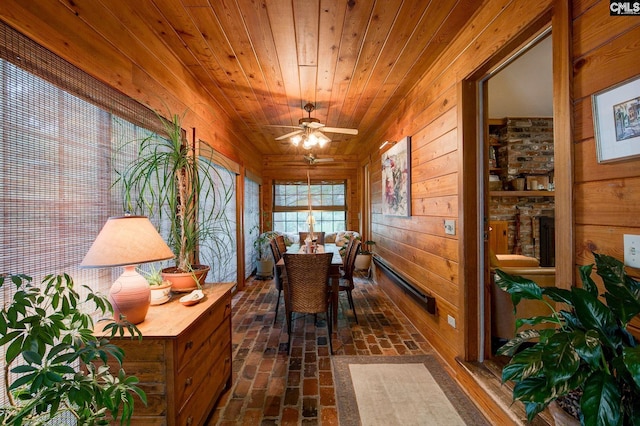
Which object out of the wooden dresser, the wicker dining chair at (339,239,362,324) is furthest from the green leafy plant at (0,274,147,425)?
the wicker dining chair at (339,239,362,324)

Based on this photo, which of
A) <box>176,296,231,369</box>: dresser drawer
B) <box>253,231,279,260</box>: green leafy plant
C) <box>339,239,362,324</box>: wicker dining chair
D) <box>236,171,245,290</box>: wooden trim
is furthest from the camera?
<box>253,231,279,260</box>: green leafy plant

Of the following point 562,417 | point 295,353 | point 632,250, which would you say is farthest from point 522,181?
point 295,353

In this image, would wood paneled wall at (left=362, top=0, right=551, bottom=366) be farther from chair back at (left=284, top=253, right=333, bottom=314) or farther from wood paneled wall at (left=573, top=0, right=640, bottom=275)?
chair back at (left=284, top=253, right=333, bottom=314)

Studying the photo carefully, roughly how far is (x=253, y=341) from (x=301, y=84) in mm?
2750

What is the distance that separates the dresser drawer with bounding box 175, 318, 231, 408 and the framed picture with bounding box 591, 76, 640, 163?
7.08 ft

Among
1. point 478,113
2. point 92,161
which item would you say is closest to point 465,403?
point 478,113

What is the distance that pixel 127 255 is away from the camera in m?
1.27

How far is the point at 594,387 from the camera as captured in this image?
79cm

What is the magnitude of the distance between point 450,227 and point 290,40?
6.55 feet

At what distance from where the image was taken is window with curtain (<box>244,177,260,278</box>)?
4.93 metres

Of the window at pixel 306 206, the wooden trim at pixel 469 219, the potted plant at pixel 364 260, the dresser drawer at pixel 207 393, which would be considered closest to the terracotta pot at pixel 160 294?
the dresser drawer at pixel 207 393

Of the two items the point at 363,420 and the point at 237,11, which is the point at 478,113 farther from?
the point at 363,420

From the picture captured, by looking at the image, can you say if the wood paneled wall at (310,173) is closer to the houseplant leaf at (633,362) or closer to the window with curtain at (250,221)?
the window with curtain at (250,221)

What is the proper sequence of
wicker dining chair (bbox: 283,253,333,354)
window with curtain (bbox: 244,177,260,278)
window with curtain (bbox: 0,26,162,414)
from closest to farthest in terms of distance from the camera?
window with curtain (bbox: 0,26,162,414)
wicker dining chair (bbox: 283,253,333,354)
window with curtain (bbox: 244,177,260,278)
